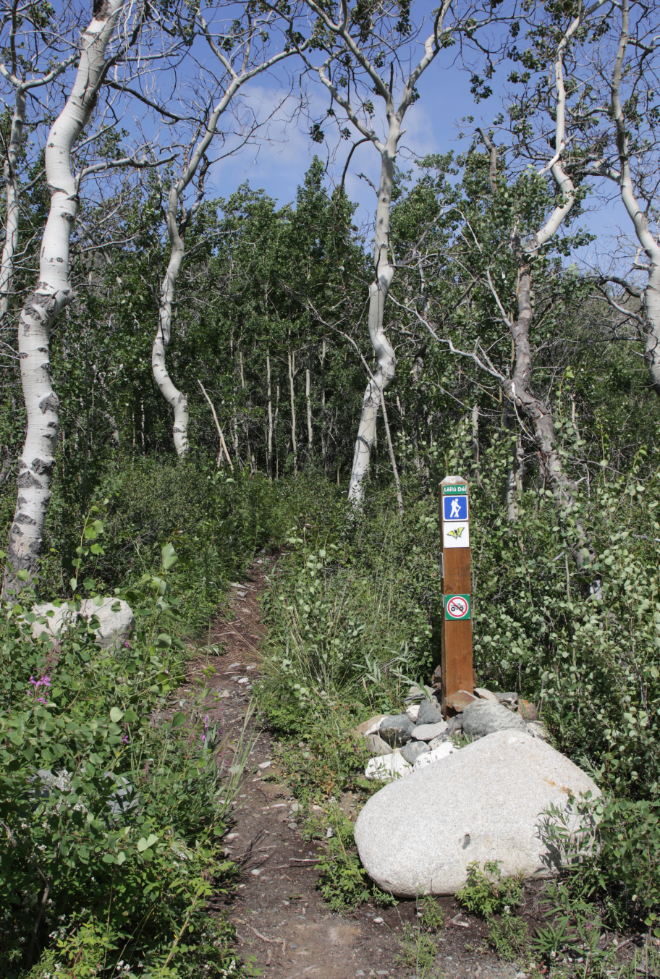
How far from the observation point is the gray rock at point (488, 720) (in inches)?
166

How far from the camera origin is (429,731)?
180 inches

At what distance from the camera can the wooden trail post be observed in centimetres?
478

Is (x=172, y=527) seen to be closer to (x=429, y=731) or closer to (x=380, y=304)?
(x=429, y=731)

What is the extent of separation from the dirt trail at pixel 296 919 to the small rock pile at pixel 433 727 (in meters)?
0.69

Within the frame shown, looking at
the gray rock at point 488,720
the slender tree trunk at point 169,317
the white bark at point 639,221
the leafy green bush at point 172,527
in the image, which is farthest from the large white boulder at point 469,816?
the slender tree trunk at point 169,317

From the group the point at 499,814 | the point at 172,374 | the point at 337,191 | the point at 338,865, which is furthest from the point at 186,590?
the point at 172,374

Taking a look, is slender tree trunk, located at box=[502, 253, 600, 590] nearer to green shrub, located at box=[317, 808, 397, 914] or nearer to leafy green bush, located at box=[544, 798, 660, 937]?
leafy green bush, located at box=[544, 798, 660, 937]

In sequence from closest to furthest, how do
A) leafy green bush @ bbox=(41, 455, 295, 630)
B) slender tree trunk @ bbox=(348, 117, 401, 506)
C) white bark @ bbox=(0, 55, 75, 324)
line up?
leafy green bush @ bbox=(41, 455, 295, 630)
white bark @ bbox=(0, 55, 75, 324)
slender tree trunk @ bbox=(348, 117, 401, 506)

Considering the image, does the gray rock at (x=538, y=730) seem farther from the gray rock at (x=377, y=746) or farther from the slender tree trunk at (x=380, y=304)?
the slender tree trunk at (x=380, y=304)

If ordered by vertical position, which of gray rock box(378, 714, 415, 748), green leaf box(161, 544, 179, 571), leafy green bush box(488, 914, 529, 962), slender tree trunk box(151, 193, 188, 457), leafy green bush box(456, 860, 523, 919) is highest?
slender tree trunk box(151, 193, 188, 457)

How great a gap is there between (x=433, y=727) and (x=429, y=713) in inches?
7.8

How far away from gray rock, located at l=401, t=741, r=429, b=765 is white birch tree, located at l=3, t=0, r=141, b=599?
324cm

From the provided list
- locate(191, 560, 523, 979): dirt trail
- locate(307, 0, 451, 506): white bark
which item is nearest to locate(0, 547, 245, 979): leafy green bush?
locate(191, 560, 523, 979): dirt trail

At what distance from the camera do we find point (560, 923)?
2.88 m
